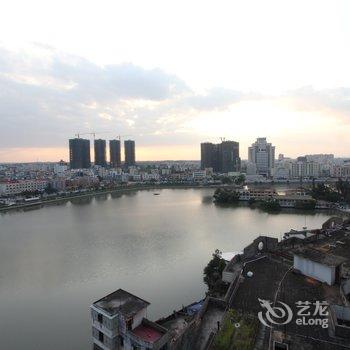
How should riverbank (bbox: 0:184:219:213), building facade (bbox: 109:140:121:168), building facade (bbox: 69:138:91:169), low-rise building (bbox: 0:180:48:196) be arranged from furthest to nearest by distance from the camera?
building facade (bbox: 109:140:121:168)
building facade (bbox: 69:138:91:169)
low-rise building (bbox: 0:180:48:196)
riverbank (bbox: 0:184:219:213)

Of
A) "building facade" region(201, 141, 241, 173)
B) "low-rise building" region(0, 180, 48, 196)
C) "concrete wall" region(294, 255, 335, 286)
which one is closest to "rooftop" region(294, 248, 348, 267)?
"concrete wall" region(294, 255, 335, 286)

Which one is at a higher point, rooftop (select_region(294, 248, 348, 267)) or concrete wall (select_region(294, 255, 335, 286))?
rooftop (select_region(294, 248, 348, 267))

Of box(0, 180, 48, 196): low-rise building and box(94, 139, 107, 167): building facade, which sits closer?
box(0, 180, 48, 196): low-rise building

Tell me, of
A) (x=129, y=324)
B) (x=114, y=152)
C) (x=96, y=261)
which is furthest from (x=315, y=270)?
(x=114, y=152)

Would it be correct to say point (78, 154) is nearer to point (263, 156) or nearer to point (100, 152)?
point (100, 152)

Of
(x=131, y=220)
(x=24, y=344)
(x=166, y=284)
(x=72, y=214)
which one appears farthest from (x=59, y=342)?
(x=72, y=214)

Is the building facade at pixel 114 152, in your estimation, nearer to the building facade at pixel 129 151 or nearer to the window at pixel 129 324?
the building facade at pixel 129 151

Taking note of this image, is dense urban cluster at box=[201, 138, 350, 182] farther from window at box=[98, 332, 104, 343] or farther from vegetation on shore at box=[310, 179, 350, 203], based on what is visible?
window at box=[98, 332, 104, 343]

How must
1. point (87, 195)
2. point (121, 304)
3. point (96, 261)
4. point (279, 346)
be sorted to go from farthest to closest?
point (87, 195) < point (96, 261) < point (121, 304) < point (279, 346)
